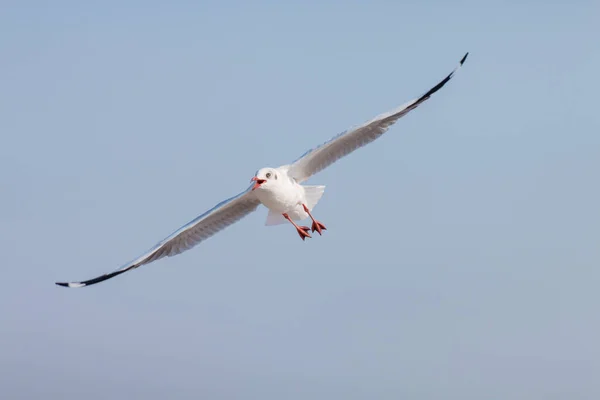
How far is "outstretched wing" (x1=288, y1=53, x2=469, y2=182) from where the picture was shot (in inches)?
566

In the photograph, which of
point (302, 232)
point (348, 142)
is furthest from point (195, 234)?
point (348, 142)

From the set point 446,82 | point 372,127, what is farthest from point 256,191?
point 446,82

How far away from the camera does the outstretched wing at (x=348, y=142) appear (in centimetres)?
1437

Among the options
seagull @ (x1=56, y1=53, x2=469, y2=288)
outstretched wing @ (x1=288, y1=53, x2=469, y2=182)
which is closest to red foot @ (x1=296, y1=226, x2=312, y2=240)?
seagull @ (x1=56, y1=53, x2=469, y2=288)

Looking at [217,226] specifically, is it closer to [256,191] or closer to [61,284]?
[256,191]

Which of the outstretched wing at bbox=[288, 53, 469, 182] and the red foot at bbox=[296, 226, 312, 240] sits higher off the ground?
the outstretched wing at bbox=[288, 53, 469, 182]

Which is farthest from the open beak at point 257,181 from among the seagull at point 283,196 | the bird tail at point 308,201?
the bird tail at point 308,201

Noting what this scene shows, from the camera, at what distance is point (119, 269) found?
49.8 feet

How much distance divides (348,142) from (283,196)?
45.1 inches

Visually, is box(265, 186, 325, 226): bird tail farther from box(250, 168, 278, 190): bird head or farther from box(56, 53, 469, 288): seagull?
box(250, 168, 278, 190): bird head

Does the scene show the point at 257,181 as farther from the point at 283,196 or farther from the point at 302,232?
the point at 302,232

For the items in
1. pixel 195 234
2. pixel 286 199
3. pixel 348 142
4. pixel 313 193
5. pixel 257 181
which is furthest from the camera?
pixel 195 234

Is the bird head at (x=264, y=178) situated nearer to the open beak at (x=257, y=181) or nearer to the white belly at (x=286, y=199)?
the open beak at (x=257, y=181)

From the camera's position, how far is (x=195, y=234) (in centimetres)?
1527
